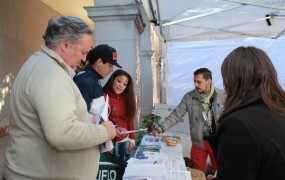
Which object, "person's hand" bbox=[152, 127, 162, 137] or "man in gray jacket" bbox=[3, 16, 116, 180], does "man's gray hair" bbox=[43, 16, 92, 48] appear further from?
"person's hand" bbox=[152, 127, 162, 137]

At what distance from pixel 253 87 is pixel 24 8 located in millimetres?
5614

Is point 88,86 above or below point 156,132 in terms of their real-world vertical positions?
above

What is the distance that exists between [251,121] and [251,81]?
21cm

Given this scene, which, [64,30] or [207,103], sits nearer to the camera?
[64,30]

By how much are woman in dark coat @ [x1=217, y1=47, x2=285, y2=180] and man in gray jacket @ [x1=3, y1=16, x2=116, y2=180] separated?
63cm

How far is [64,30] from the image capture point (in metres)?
1.42

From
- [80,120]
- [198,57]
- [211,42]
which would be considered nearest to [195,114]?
[80,120]

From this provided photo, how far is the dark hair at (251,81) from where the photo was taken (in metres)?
1.19

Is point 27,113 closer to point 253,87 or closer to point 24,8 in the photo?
point 253,87

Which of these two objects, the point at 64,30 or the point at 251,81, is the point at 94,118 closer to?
the point at 64,30

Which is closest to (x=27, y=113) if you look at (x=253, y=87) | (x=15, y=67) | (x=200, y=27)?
(x=253, y=87)

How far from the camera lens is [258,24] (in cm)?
651

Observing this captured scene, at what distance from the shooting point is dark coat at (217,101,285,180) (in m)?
1.05

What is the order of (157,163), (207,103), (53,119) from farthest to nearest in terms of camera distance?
(207,103), (157,163), (53,119)
